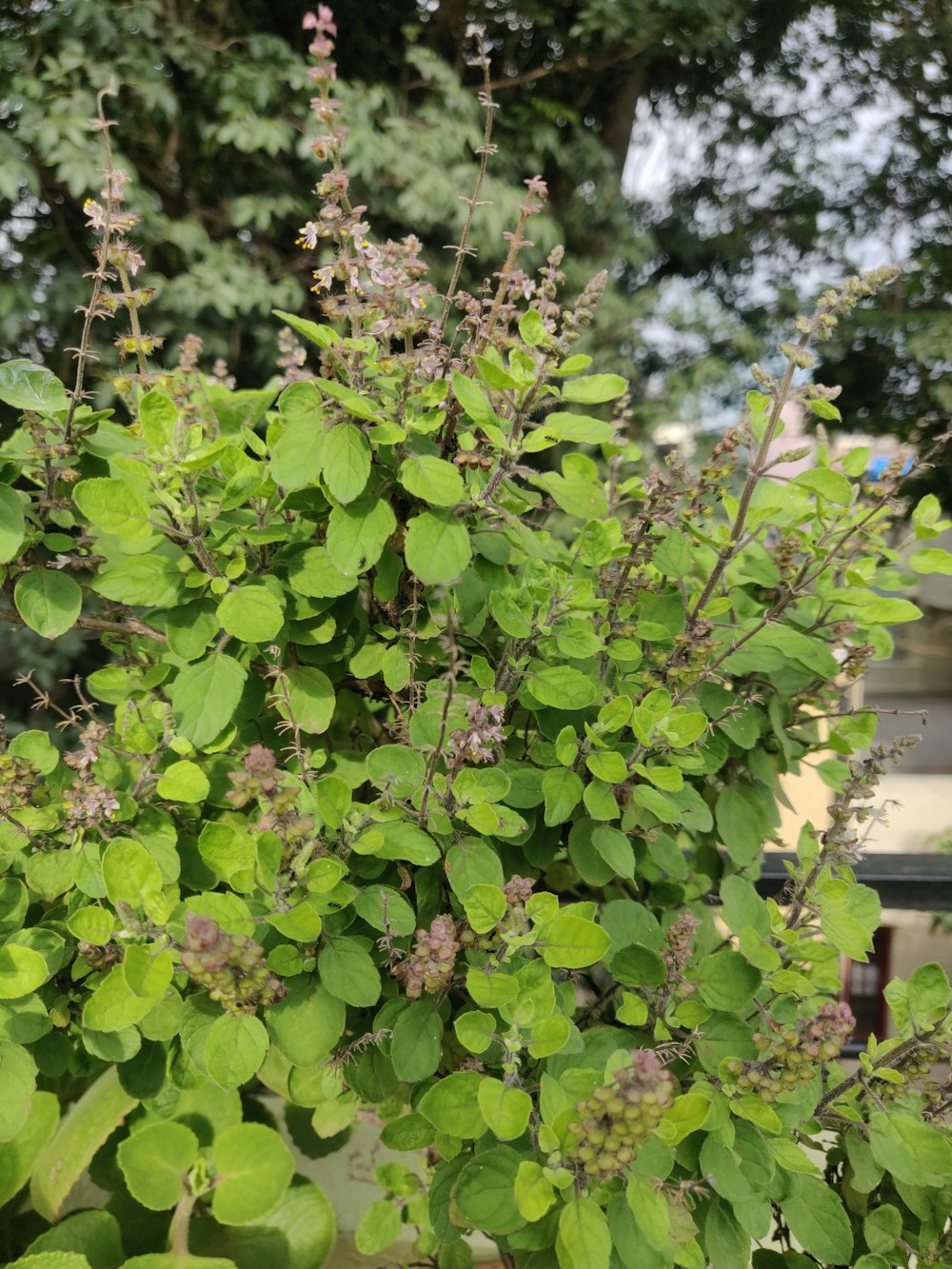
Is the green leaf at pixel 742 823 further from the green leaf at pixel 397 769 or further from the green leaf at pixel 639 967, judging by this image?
the green leaf at pixel 397 769

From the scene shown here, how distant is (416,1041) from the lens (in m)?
0.53

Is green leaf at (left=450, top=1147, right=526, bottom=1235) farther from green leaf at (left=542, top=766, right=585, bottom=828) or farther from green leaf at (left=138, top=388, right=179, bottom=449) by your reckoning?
green leaf at (left=138, top=388, right=179, bottom=449)

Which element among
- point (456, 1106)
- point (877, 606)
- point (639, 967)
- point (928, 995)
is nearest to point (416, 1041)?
point (456, 1106)

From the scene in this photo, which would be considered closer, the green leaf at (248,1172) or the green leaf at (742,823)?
the green leaf at (248,1172)

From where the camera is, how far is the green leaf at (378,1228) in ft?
2.25

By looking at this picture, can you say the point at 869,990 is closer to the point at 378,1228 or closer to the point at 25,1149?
the point at 378,1228

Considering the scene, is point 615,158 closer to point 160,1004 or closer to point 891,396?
point 891,396

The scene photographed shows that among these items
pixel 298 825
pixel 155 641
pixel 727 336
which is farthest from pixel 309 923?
pixel 727 336

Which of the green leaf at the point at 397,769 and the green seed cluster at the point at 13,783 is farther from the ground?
the green leaf at the point at 397,769

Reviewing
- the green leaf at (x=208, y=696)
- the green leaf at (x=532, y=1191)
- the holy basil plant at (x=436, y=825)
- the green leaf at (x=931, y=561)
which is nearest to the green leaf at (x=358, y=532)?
the holy basil plant at (x=436, y=825)

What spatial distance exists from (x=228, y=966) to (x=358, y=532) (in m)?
0.25

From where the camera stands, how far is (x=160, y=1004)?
1.82 feet

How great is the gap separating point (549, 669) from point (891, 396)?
4.47 meters

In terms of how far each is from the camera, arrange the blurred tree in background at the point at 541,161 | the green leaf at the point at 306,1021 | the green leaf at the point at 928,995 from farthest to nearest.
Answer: the blurred tree in background at the point at 541,161 → the green leaf at the point at 928,995 → the green leaf at the point at 306,1021
